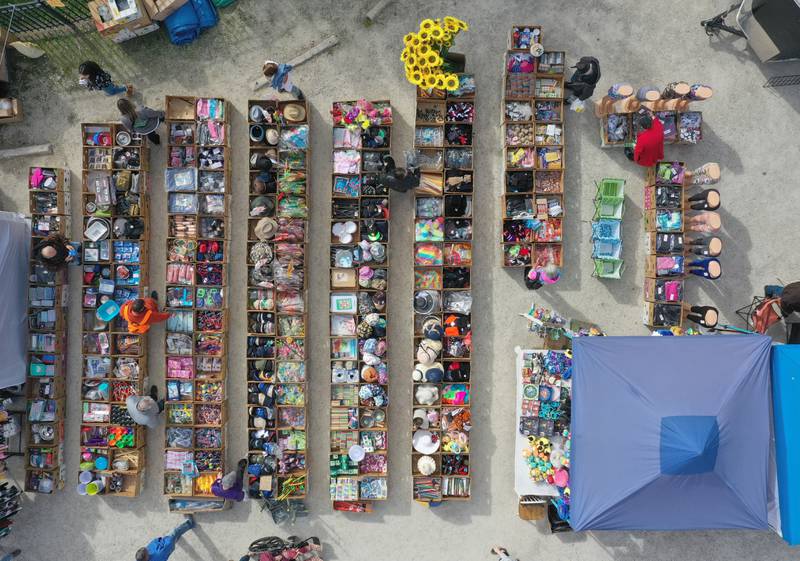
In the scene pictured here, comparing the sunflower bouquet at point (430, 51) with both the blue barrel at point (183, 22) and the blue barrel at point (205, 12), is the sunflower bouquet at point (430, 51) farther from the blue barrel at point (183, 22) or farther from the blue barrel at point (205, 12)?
the blue barrel at point (183, 22)

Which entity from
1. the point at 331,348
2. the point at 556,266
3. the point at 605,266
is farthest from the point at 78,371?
the point at 605,266

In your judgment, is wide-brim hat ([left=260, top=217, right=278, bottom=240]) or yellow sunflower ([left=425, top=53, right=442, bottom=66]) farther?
wide-brim hat ([left=260, top=217, right=278, bottom=240])

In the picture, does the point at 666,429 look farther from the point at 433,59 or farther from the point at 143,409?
the point at 143,409

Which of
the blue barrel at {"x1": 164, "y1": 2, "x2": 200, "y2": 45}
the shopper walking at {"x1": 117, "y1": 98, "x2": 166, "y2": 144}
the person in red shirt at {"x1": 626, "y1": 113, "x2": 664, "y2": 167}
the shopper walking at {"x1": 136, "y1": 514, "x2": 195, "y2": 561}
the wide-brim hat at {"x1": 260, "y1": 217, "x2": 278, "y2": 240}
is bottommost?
the shopper walking at {"x1": 136, "y1": 514, "x2": 195, "y2": 561}

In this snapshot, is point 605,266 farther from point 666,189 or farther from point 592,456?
point 592,456

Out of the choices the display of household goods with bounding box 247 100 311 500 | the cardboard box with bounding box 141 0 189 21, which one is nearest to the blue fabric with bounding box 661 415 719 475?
the display of household goods with bounding box 247 100 311 500

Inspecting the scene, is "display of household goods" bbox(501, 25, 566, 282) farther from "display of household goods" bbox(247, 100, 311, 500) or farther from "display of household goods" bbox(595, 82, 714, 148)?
"display of household goods" bbox(247, 100, 311, 500)

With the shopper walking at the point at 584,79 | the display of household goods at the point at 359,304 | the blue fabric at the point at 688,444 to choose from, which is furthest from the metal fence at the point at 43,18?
the blue fabric at the point at 688,444
